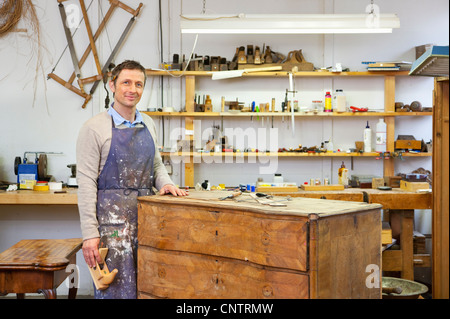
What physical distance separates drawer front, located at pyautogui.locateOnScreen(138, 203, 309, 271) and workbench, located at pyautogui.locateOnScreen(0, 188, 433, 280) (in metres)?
2.04

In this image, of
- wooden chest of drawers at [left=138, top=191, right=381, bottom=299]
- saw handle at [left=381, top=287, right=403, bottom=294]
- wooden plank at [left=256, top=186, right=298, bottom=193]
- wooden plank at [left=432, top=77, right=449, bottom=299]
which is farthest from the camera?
wooden plank at [left=256, top=186, right=298, bottom=193]

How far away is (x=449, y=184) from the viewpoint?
172 centimetres

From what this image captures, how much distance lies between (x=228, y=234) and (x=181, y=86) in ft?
10.6

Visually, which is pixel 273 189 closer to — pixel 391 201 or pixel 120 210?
pixel 391 201

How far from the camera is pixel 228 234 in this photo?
7.70 feet

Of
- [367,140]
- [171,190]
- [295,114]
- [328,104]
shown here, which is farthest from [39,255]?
[367,140]

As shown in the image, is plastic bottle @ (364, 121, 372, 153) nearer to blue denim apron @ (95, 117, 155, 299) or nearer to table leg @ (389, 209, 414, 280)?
table leg @ (389, 209, 414, 280)

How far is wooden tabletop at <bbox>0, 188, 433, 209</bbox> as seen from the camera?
449 centimetres

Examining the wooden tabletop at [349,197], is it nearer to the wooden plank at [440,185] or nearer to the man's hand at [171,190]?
the man's hand at [171,190]

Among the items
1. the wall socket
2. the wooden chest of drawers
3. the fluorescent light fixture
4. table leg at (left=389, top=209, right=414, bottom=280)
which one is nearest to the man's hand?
the wooden chest of drawers

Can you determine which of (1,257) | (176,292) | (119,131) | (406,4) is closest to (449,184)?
(176,292)

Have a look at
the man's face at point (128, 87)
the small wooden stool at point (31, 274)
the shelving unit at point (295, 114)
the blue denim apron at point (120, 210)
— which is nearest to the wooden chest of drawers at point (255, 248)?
the blue denim apron at point (120, 210)

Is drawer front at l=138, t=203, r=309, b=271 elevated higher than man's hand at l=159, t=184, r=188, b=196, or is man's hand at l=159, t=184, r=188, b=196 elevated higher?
man's hand at l=159, t=184, r=188, b=196

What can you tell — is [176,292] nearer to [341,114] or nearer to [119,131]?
[119,131]
